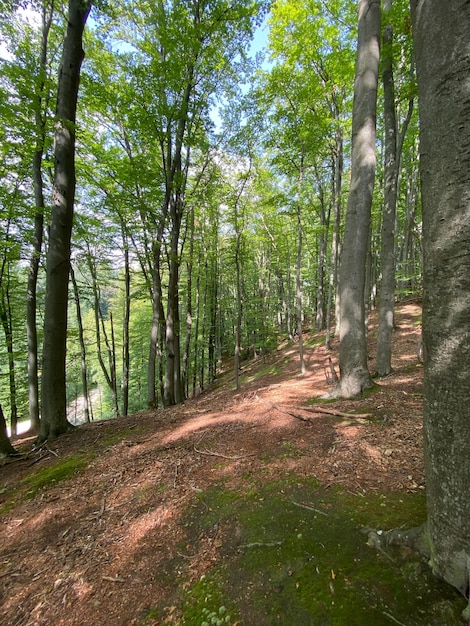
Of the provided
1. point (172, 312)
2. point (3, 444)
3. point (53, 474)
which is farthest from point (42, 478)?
point (172, 312)

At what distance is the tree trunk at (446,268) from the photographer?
1411mm

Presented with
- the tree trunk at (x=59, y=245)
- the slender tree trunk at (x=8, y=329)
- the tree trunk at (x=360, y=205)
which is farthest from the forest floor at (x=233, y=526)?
the slender tree trunk at (x=8, y=329)

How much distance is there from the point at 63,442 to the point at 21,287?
12103mm

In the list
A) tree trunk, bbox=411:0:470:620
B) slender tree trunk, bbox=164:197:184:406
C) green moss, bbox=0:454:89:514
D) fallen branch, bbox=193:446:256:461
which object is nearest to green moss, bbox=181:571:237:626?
tree trunk, bbox=411:0:470:620

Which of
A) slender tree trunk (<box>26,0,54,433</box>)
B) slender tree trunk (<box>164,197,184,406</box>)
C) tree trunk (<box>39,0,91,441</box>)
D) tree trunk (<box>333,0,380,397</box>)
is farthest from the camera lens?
slender tree trunk (<box>164,197,184,406</box>)

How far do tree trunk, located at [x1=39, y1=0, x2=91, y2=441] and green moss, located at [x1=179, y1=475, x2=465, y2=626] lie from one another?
4.17 metres

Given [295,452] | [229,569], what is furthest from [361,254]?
[229,569]

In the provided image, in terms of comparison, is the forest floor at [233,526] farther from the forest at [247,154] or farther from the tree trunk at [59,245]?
the tree trunk at [59,245]

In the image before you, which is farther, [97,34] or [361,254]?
[97,34]

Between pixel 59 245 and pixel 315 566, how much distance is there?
6.19 m

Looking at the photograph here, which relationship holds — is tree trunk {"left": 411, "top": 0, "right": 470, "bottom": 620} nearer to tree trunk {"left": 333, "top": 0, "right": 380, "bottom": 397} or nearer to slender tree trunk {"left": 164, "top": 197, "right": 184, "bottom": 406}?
tree trunk {"left": 333, "top": 0, "right": 380, "bottom": 397}

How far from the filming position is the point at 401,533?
1930 millimetres

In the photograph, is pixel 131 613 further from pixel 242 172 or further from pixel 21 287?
pixel 21 287

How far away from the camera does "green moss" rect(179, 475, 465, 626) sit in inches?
61.7
